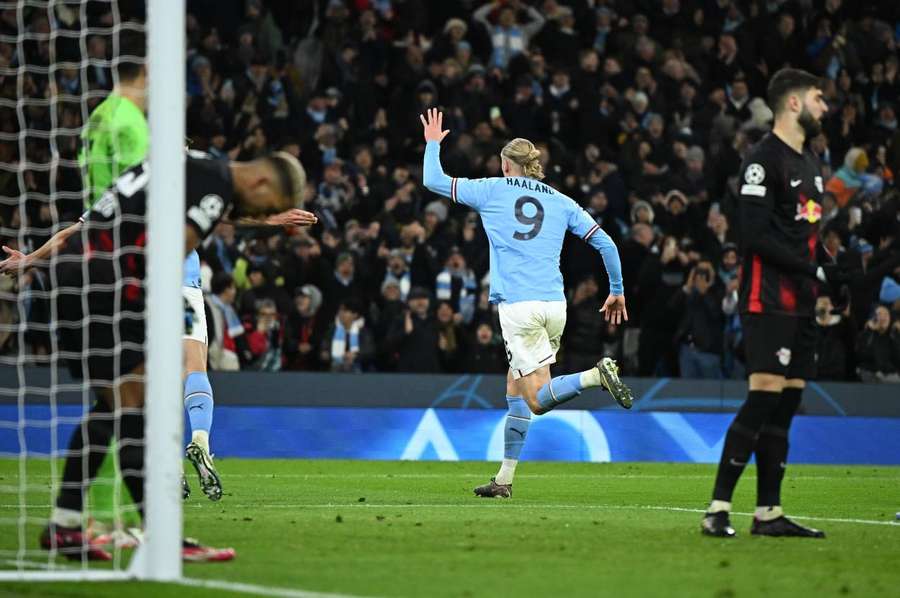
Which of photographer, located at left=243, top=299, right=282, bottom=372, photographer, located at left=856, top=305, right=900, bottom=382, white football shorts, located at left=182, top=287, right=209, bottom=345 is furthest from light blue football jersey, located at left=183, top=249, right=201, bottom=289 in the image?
photographer, located at left=856, top=305, right=900, bottom=382

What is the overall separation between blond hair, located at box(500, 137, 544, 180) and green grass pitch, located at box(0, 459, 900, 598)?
2.42 meters

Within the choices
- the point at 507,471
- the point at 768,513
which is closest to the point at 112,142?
the point at 768,513

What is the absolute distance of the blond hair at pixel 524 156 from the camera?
1173 cm

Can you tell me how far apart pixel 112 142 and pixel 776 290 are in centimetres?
343

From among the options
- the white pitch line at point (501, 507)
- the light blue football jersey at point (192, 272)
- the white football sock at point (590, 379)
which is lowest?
the white pitch line at point (501, 507)

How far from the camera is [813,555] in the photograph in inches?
298

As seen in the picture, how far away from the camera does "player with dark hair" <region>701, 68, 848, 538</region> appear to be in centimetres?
816

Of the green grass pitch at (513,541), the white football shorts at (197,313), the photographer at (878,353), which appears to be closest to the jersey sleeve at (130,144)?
the green grass pitch at (513,541)

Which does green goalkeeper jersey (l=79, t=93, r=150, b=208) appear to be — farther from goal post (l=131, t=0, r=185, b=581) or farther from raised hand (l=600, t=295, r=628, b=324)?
raised hand (l=600, t=295, r=628, b=324)

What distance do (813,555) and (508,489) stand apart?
4.35m

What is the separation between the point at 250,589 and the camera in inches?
237

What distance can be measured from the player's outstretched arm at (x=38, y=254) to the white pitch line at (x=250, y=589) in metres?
2.06

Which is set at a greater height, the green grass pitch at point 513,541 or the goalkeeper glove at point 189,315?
the goalkeeper glove at point 189,315

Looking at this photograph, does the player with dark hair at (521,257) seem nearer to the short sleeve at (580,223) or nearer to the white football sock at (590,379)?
the short sleeve at (580,223)
